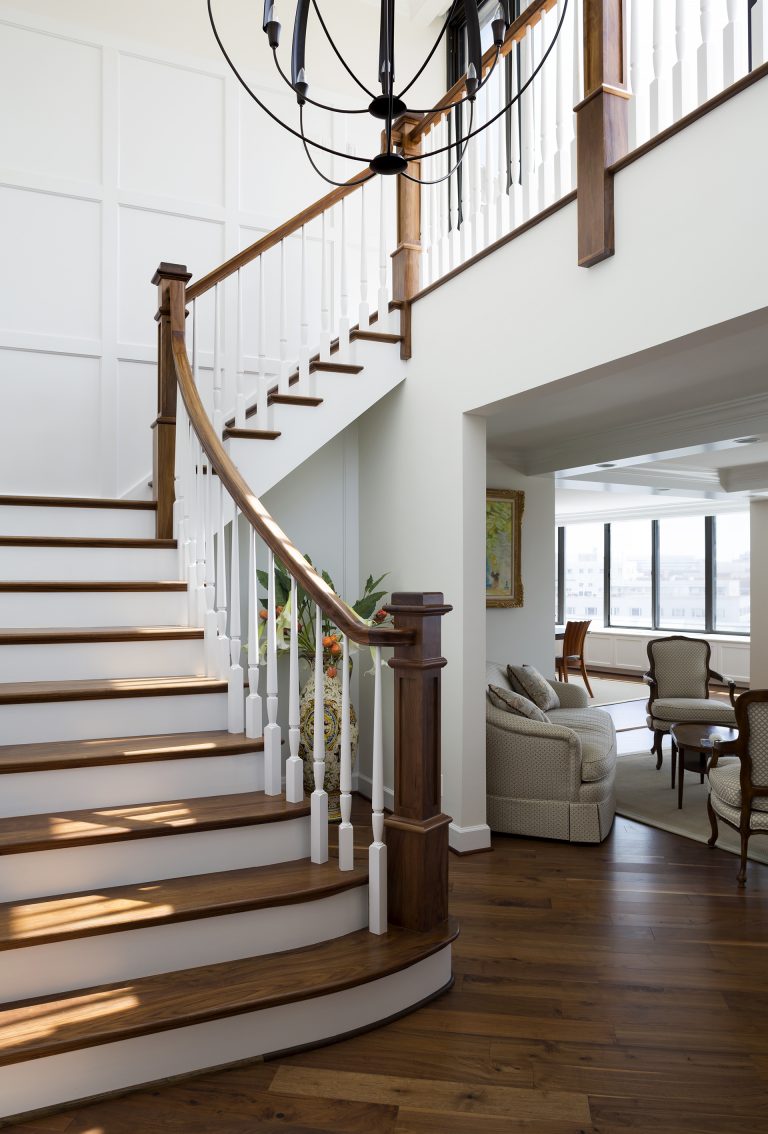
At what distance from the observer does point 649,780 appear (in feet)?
18.1

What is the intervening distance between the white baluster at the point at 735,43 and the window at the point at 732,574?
8610 millimetres

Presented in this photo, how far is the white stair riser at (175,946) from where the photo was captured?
1.97 metres

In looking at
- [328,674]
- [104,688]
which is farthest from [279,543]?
[328,674]

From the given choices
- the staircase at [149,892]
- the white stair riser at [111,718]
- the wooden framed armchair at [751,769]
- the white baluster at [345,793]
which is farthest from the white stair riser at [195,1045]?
the wooden framed armchair at [751,769]

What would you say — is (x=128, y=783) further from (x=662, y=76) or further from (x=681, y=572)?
(x=681, y=572)

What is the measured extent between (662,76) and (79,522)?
10.2ft

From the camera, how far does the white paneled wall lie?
4.60 meters

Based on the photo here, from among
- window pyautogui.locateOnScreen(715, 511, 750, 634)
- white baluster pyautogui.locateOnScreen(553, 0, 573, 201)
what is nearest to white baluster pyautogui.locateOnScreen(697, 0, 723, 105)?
white baluster pyautogui.locateOnScreen(553, 0, 573, 201)

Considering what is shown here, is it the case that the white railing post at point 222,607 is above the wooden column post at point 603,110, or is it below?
below

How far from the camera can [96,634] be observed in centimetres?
291

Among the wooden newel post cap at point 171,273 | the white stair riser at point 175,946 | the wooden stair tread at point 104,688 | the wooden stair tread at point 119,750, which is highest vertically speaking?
the wooden newel post cap at point 171,273

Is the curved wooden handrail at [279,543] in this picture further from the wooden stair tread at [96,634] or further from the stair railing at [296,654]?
the wooden stair tread at [96,634]

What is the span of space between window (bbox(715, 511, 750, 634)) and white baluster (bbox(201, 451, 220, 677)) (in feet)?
29.1

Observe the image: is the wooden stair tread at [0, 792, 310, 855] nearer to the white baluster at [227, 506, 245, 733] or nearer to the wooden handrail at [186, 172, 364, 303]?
the white baluster at [227, 506, 245, 733]
